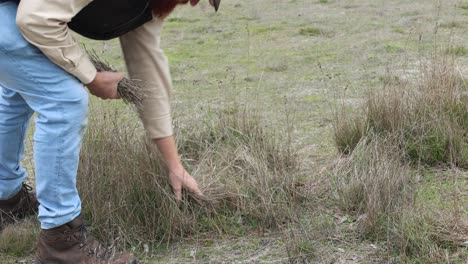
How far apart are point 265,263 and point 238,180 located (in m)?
0.56

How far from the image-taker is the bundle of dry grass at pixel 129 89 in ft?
9.93

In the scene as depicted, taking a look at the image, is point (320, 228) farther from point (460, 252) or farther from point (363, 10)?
point (363, 10)

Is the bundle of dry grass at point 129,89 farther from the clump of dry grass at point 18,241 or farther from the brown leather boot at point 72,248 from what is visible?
the clump of dry grass at point 18,241

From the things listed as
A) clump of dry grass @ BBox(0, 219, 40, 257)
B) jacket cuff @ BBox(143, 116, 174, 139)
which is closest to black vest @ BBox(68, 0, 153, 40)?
jacket cuff @ BBox(143, 116, 174, 139)

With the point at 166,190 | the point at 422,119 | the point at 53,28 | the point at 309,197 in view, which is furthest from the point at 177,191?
the point at 422,119

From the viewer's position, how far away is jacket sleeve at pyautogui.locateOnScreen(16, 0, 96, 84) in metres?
2.56

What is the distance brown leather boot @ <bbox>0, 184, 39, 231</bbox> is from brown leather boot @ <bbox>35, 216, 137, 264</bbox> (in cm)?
54

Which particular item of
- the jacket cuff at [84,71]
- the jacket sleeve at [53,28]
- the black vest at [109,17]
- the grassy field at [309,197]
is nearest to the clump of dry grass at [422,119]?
the grassy field at [309,197]

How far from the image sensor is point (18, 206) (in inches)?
138

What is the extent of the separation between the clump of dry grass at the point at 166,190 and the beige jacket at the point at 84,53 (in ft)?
0.70

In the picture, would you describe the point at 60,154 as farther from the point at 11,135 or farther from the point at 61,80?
the point at 11,135

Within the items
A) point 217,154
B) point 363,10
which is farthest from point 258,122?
point 363,10

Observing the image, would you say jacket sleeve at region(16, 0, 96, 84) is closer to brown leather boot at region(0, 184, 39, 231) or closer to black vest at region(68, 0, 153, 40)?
black vest at region(68, 0, 153, 40)

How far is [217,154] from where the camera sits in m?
3.69
